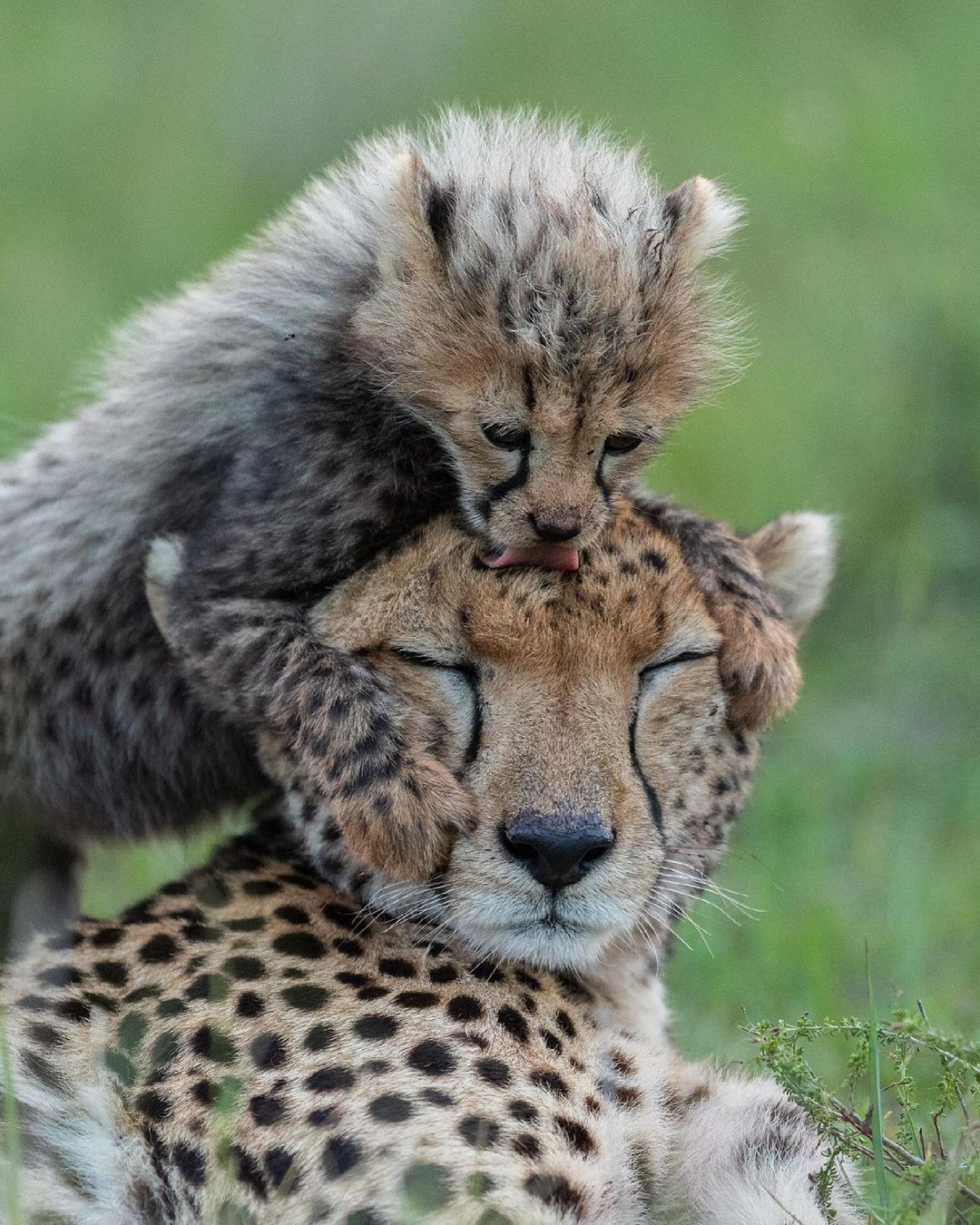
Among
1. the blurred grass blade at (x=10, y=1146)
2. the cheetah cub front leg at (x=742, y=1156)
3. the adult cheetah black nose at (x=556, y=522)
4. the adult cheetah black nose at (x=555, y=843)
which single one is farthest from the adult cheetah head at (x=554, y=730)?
the blurred grass blade at (x=10, y=1146)

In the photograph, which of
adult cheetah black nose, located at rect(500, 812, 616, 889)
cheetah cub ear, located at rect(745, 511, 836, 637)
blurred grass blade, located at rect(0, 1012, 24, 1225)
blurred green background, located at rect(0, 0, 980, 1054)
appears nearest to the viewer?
blurred grass blade, located at rect(0, 1012, 24, 1225)

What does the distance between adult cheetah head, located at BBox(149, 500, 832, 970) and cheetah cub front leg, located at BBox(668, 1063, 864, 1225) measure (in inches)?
8.7

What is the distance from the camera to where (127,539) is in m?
3.07

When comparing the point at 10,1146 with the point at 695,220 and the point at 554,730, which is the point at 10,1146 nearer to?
the point at 554,730

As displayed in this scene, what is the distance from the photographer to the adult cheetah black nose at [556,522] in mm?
2395

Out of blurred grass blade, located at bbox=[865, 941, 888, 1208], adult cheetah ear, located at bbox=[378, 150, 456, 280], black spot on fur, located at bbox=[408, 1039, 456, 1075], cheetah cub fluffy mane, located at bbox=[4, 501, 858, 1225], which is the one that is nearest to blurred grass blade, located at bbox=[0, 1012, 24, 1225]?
cheetah cub fluffy mane, located at bbox=[4, 501, 858, 1225]

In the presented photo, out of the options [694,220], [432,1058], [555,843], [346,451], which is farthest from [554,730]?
[694,220]

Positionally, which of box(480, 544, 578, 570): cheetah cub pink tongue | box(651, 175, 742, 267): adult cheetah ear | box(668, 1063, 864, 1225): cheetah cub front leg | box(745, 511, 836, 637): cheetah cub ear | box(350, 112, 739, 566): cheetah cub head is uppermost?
box(651, 175, 742, 267): adult cheetah ear

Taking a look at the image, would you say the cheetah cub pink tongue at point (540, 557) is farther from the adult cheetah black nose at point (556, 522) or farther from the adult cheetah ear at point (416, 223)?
the adult cheetah ear at point (416, 223)

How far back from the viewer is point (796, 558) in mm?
2990

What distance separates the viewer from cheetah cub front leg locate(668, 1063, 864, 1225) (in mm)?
2395

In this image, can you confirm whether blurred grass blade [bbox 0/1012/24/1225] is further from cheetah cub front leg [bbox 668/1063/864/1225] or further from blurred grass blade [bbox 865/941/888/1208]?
blurred grass blade [bbox 865/941/888/1208]

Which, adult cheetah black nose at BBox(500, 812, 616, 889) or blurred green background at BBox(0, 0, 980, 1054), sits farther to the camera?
blurred green background at BBox(0, 0, 980, 1054)

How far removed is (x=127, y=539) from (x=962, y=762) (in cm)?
208
